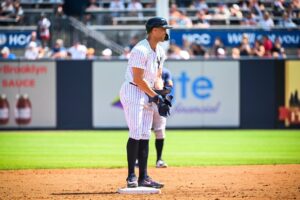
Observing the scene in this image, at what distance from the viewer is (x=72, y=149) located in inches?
646

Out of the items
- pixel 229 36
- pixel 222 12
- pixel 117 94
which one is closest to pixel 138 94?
pixel 117 94

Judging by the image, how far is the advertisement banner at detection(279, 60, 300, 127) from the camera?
870 inches

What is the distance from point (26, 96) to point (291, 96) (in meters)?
7.90

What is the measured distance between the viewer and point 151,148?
55.3 feet

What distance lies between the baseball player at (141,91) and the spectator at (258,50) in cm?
1417

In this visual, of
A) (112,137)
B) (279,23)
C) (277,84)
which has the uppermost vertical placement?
(279,23)

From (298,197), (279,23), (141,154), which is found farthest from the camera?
(279,23)

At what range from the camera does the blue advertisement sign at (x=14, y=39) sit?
24.5 meters

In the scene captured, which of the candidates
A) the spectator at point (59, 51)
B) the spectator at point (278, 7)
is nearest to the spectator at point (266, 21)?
the spectator at point (278, 7)

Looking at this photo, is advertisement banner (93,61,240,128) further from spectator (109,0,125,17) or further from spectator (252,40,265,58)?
spectator (109,0,125,17)

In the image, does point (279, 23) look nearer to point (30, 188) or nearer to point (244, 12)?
point (244, 12)

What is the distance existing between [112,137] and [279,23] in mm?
9237

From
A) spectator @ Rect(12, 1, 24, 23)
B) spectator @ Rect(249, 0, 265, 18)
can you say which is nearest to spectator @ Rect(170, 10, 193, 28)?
spectator @ Rect(249, 0, 265, 18)

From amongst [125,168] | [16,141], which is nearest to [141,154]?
[125,168]
